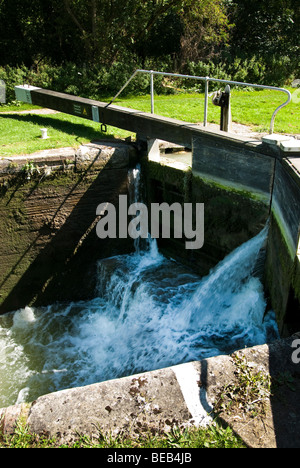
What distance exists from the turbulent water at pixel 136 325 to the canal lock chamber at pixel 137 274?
0.02 meters

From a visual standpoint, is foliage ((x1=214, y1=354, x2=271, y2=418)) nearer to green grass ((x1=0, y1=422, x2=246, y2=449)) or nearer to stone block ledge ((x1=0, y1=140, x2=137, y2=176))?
green grass ((x1=0, y1=422, x2=246, y2=449))

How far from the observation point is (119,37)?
14.6 meters

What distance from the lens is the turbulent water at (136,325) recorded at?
18.8ft

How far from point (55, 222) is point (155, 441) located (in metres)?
5.33

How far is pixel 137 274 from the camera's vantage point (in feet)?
24.7

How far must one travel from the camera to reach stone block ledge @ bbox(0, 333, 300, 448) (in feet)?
9.95

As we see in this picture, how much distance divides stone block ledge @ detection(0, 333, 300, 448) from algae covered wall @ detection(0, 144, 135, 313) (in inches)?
183

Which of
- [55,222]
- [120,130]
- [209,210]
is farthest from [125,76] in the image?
→ [209,210]

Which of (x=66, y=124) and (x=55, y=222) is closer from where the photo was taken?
(x=55, y=222)

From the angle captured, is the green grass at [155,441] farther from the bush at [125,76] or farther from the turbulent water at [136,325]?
the bush at [125,76]

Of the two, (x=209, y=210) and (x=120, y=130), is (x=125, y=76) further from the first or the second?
(x=209, y=210)
